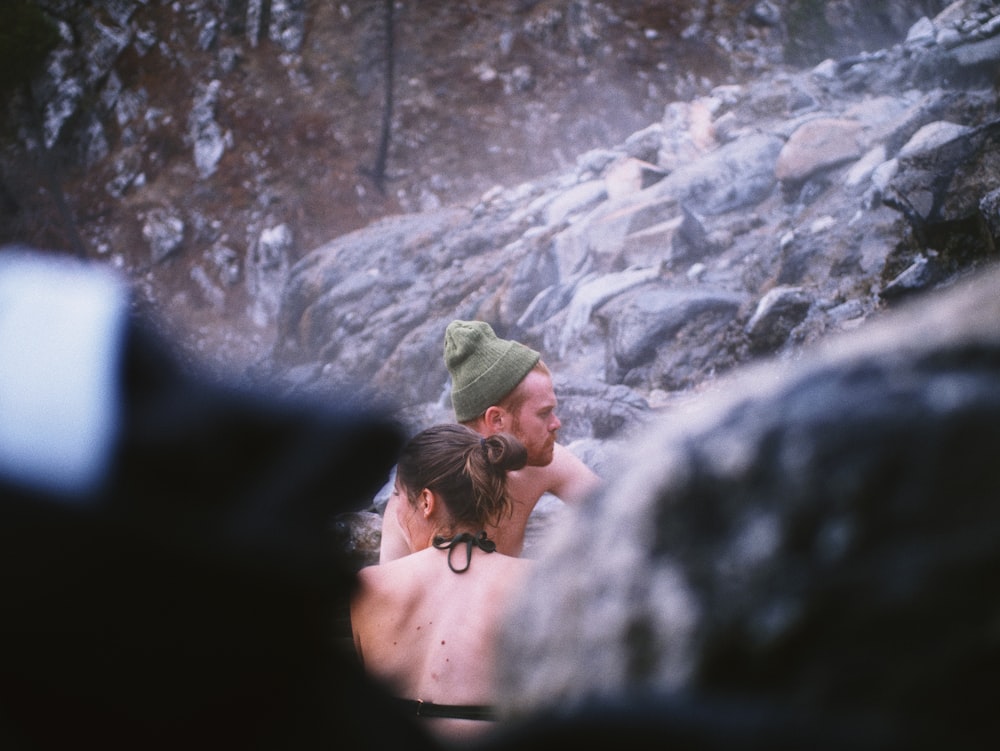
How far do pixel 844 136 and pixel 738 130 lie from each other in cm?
110

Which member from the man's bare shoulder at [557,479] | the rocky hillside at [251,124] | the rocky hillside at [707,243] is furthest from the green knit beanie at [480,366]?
the rocky hillside at [251,124]

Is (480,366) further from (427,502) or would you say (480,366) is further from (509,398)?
(427,502)

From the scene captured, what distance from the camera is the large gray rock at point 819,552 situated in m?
0.25

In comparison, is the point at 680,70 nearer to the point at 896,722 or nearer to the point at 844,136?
the point at 844,136

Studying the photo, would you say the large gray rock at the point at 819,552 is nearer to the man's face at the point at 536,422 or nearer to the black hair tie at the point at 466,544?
the black hair tie at the point at 466,544

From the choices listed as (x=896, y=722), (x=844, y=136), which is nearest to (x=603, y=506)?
(x=896, y=722)

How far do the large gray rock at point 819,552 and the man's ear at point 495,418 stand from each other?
1.88 metres

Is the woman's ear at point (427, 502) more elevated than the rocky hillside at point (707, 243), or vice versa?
the rocky hillside at point (707, 243)

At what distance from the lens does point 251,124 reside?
26.9ft

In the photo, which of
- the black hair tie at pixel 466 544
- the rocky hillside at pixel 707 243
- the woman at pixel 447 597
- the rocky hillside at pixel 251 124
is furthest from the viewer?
the rocky hillside at pixel 251 124

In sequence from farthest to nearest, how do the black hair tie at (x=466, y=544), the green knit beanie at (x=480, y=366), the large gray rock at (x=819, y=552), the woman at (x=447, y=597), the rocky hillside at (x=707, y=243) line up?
the rocky hillside at (x=707, y=243)
the green knit beanie at (x=480, y=366)
the black hair tie at (x=466, y=544)
the woman at (x=447, y=597)
the large gray rock at (x=819, y=552)

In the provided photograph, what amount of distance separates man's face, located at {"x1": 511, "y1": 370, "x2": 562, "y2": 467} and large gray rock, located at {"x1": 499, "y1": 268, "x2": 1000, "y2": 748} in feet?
6.15

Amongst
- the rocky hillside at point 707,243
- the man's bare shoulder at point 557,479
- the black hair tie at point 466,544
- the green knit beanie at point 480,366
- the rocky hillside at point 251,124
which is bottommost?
the black hair tie at point 466,544

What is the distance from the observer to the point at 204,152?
818 centimetres
